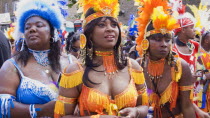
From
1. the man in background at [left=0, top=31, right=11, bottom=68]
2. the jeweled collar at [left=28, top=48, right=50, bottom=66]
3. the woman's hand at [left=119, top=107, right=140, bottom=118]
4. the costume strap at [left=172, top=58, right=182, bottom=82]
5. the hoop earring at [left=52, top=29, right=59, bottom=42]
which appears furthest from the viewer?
the man in background at [left=0, top=31, right=11, bottom=68]

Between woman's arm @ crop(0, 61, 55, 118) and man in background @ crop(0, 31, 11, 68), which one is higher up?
man in background @ crop(0, 31, 11, 68)

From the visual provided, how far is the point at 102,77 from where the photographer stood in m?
3.11

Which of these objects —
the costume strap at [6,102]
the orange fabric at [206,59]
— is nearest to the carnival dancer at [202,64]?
the orange fabric at [206,59]

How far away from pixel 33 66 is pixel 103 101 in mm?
1131

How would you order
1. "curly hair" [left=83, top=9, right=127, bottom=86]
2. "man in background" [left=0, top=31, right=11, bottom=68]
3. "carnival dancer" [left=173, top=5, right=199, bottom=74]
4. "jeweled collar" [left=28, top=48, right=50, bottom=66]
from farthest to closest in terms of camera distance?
"carnival dancer" [left=173, top=5, right=199, bottom=74], "man in background" [left=0, top=31, right=11, bottom=68], "jeweled collar" [left=28, top=48, right=50, bottom=66], "curly hair" [left=83, top=9, right=127, bottom=86]

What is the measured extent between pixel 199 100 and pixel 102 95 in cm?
416

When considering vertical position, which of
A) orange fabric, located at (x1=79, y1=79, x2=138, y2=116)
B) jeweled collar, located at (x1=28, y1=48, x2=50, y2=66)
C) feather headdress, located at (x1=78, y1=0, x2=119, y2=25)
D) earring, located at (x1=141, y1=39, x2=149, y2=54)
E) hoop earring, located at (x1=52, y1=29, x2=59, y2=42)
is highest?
feather headdress, located at (x1=78, y1=0, x2=119, y2=25)

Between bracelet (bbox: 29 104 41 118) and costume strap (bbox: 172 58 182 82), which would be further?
costume strap (bbox: 172 58 182 82)

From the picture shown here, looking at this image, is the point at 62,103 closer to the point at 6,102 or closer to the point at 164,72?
the point at 6,102

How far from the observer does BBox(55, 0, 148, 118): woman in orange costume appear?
2988mm

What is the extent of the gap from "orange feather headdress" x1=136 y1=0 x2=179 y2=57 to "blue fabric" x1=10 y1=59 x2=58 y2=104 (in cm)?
152

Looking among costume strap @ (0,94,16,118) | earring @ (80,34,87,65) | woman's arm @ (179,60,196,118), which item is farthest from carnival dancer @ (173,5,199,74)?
costume strap @ (0,94,16,118)

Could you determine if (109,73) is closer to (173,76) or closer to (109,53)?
(109,53)

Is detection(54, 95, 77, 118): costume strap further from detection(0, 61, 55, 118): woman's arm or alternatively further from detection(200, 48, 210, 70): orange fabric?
detection(200, 48, 210, 70): orange fabric
